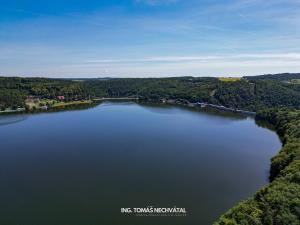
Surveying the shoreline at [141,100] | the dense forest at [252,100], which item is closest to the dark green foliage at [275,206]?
the dense forest at [252,100]

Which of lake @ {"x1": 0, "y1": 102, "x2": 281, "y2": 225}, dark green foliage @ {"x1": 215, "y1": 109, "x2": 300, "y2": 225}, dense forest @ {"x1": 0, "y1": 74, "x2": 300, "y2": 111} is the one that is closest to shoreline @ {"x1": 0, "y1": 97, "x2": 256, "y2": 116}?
dense forest @ {"x1": 0, "y1": 74, "x2": 300, "y2": 111}

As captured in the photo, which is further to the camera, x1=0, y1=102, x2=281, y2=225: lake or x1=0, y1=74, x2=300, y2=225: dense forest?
x1=0, y1=102, x2=281, y2=225: lake

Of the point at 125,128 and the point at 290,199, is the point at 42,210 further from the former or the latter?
the point at 125,128

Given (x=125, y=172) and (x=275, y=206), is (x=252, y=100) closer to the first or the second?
(x=125, y=172)

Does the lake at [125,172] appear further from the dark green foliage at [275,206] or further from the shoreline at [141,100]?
the shoreline at [141,100]

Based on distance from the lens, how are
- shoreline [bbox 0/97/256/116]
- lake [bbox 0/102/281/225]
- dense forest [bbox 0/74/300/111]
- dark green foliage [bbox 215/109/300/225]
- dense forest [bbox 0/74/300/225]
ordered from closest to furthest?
dark green foliage [bbox 215/109/300/225]
dense forest [bbox 0/74/300/225]
lake [bbox 0/102/281/225]
shoreline [bbox 0/97/256/116]
dense forest [bbox 0/74/300/111]

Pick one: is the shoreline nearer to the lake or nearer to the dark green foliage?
the lake

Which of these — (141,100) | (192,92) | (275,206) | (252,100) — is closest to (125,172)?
(275,206)
